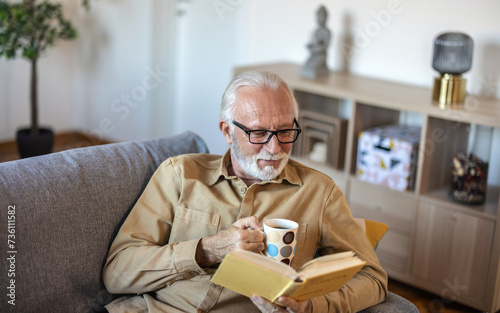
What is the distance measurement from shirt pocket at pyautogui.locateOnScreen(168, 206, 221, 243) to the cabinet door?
128 centimetres

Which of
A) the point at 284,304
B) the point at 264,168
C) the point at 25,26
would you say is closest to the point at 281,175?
the point at 264,168

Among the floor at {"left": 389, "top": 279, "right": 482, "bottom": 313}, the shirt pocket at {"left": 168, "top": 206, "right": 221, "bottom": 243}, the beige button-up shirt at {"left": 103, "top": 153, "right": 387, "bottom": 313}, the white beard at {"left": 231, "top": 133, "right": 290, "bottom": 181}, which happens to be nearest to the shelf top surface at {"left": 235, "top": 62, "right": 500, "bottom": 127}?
the floor at {"left": 389, "top": 279, "right": 482, "bottom": 313}

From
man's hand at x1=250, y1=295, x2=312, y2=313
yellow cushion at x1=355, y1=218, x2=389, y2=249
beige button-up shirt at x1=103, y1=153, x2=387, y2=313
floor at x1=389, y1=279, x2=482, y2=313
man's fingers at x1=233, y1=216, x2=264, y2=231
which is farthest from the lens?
floor at x1=389, y1=279, x2=482, y2=313

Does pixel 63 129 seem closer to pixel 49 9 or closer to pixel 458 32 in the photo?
pixel 49 9

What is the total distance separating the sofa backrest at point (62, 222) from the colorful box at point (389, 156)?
1.28 m

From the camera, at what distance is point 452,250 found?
99.5 inches

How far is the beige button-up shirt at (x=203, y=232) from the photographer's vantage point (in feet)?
5.07

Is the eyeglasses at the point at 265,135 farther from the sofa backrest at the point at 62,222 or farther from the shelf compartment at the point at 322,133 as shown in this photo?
the shelf compartment at the point at 322,133

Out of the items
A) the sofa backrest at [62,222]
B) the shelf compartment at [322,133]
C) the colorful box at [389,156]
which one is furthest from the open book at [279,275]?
the shelf compartment at [322,133]

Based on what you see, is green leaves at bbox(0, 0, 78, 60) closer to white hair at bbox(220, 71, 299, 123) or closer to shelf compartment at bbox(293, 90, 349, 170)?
shelf compartment at bbox(293, 90, 349, 170)

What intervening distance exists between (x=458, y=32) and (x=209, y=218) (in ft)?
5.12

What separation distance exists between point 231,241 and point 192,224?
24 centimetres

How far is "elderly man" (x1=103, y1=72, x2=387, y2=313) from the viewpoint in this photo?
155 cm

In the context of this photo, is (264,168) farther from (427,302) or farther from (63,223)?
(427,302)
